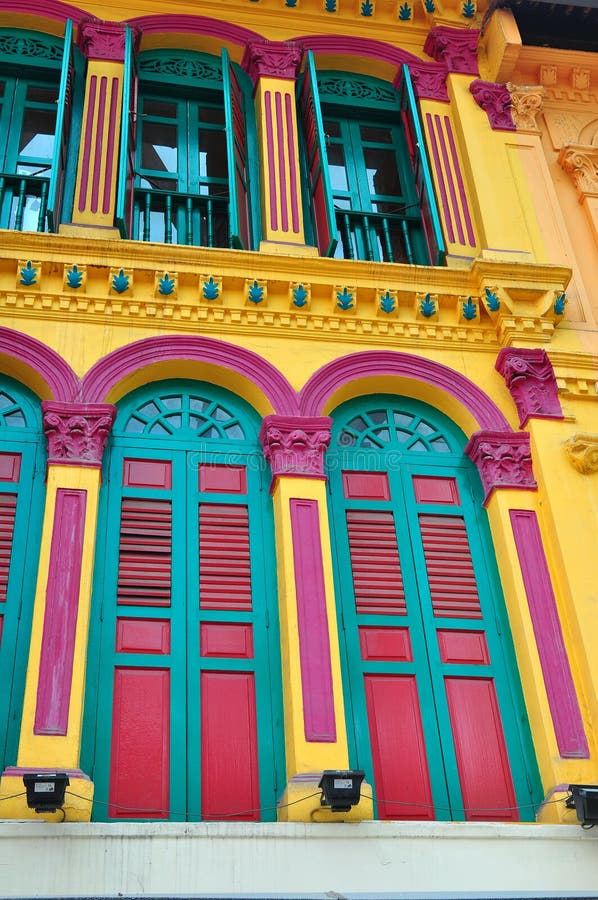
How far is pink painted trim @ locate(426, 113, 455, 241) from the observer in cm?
1037

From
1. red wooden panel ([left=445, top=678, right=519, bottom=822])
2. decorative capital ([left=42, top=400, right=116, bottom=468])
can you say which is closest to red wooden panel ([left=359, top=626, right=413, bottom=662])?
red wooden panel ([left=445, top=678, right=519, bottom=822])

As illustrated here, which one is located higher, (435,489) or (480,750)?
(435,489)

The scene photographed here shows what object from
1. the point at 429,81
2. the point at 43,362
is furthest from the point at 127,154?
the point at 429,81

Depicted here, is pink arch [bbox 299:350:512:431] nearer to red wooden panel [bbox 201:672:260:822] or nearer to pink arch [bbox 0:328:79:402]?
pink arch [bbox 0:328:79:402]

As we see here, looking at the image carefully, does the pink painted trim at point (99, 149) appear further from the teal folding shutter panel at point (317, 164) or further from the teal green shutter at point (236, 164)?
the teal folding shutter panel at point (317, 164)

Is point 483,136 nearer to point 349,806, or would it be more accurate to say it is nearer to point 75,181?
point 75,181

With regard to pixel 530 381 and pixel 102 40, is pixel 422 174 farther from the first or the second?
pixel 102 40

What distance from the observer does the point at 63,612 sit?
287 inches

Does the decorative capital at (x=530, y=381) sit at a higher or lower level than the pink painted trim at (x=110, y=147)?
lower

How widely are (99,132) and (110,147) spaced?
0.22 m

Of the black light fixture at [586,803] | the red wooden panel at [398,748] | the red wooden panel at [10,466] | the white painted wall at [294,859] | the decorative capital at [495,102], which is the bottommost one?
the white painted wall at [294,859]

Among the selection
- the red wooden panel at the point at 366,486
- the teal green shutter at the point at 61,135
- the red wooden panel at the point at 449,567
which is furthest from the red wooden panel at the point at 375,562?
the teal green shutter at the point at 61,135

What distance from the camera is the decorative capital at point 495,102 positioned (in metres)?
11.3

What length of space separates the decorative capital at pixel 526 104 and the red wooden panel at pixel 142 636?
6.84 metres
